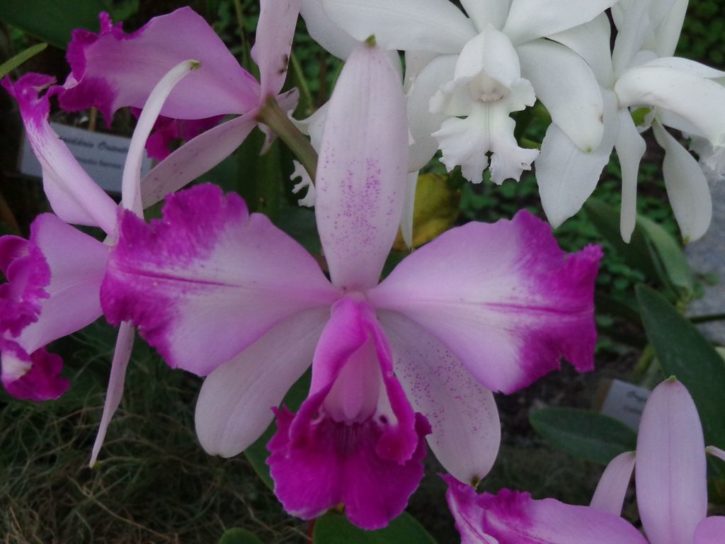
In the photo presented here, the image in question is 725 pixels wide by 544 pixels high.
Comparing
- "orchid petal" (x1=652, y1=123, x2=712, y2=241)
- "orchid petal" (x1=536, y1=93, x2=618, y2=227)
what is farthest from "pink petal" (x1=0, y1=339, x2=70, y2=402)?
"orchid petal" (x1=652, y1=123, x2=712, y2=241)

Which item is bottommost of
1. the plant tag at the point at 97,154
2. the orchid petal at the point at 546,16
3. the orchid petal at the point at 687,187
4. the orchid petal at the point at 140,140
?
the plant tag at the point at 97,154

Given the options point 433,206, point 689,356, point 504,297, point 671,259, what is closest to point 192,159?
point 504,297

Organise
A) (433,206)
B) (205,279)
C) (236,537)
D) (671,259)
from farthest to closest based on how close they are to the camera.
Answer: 1. (671,259)
2. (433,206)
3. (236,537)
4. (205,279)

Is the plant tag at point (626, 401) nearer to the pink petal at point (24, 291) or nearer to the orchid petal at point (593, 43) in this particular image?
the orchid petal at point (593, 43)

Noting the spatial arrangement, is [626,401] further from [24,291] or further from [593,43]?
[24,291]

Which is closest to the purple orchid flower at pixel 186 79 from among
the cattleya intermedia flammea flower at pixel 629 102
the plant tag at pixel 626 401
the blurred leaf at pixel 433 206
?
the cattleya intermedia flammea flower at pixel 629 102
